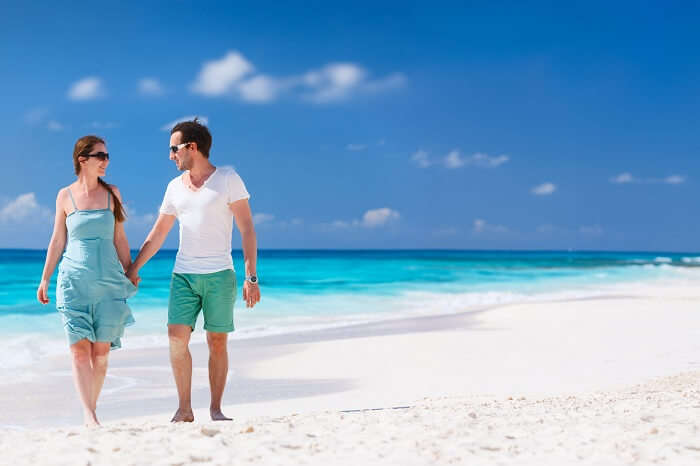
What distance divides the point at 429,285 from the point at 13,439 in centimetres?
2185

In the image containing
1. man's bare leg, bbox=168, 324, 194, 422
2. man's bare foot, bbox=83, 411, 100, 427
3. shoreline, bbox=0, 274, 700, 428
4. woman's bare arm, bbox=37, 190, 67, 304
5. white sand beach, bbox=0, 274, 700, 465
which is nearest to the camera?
white sand beach, bbox=0, 274, 700, 465

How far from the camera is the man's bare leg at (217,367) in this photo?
4207 millimetres

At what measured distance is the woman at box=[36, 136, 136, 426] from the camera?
3.85m

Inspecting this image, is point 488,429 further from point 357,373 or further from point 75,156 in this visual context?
point 357,373

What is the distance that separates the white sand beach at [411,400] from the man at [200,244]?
541 mm

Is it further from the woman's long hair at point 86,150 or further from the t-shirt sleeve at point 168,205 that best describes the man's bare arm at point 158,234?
the woman's long hair at point 86,150

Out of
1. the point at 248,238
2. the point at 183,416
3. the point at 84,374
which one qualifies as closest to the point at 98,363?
the point at 84,374

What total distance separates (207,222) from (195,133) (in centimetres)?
54

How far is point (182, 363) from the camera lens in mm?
4145

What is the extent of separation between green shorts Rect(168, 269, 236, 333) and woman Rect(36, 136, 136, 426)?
26 cm

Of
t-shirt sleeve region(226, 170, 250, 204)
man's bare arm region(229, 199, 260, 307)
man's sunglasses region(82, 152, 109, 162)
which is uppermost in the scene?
man's sunglasses region(82, 152, 109, 162)

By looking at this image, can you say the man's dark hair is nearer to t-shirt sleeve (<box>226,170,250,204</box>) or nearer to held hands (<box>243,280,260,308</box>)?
t-shirt sleeve (<box>226,170,250,204</box>)

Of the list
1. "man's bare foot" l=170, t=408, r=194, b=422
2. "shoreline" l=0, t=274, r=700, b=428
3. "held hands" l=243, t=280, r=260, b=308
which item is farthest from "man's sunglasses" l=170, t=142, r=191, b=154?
"shoreline" l=0, t=274, r=700, b=428

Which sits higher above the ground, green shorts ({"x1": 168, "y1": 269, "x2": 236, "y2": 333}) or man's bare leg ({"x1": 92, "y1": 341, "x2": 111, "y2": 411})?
green shorts ({"x1": 168, "y1": 269, "x2": 236, "y2": 333})
